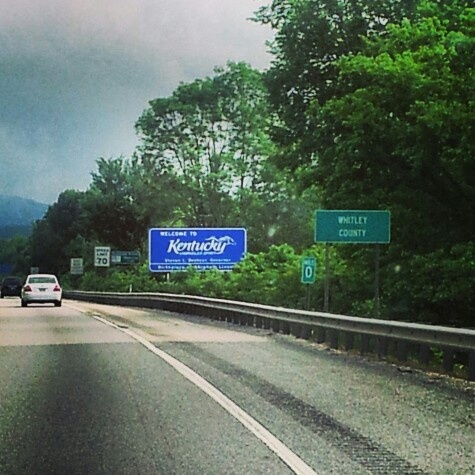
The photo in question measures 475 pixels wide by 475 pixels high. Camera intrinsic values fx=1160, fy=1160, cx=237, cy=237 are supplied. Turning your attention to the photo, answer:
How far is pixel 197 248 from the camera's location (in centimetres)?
6266

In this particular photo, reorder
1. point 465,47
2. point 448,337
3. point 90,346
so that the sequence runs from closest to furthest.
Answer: point 448,337, point 90,346, point 465,47

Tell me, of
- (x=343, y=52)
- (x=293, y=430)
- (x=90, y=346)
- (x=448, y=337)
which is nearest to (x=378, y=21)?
(x=343, y=52)

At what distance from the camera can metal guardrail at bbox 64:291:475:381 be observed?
1700 centimetres

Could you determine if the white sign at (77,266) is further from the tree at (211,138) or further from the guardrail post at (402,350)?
the guardrail post at (402,350)

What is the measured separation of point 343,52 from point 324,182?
1119 centimetres

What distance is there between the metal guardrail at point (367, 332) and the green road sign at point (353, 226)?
97.3 inches

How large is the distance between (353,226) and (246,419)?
1734cm

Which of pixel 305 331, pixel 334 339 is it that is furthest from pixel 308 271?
pixel 334 339

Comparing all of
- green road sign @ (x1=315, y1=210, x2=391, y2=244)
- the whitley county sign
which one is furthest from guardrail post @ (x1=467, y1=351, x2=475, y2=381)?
the whitley county sign

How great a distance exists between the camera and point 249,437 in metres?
10.6

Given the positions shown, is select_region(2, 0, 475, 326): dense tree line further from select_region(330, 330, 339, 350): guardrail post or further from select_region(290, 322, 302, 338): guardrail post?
select_region(330, 330, 339, 350): guardrail post

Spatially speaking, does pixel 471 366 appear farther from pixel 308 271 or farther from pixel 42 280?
pixel 42 280

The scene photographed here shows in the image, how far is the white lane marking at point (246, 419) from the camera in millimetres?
9133

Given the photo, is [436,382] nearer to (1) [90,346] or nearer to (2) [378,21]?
(1) [90,346]
